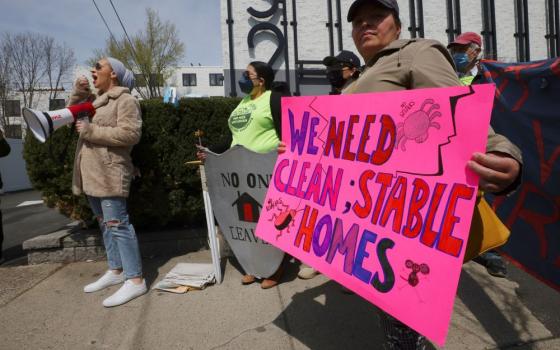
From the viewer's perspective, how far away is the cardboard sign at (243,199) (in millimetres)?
2754

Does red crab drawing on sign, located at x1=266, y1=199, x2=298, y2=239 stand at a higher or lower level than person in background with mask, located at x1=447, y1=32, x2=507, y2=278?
lower

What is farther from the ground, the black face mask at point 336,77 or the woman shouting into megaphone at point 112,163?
the black face mask at point 336,77

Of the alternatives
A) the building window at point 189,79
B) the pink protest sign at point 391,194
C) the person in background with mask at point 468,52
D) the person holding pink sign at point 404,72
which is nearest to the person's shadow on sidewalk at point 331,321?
the person holding pink sign at point 404,72

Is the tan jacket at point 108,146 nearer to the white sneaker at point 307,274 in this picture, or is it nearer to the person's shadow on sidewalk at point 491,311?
the white sneaker at point 307,274

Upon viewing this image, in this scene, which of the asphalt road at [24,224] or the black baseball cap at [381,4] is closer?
the black baseball cap at [381,4]

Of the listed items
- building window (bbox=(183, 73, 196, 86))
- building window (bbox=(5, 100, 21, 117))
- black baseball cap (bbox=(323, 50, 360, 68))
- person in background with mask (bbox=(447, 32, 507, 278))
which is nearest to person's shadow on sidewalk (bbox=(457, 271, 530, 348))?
person in background with mask (bbox=(447, 32, 507, 278))

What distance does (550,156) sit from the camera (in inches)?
69.4

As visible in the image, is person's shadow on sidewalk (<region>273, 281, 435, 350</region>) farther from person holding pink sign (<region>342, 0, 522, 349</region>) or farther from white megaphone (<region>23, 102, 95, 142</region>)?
white megaphone (<region>23, 102, 95, 142</region>)

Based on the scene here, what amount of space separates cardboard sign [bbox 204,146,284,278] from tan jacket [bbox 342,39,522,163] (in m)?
1.38

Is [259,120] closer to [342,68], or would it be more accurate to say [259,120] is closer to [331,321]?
[342,68]

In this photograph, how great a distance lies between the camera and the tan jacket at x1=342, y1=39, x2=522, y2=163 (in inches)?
47.5

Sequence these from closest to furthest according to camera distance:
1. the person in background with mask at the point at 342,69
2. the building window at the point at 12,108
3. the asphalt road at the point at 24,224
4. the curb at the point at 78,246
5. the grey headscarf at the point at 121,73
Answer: the grey headscarf at the point at 121,73
the person in background with mask at the point at 342,69
the curb at the point at 78,246
the asphalt road at the point at 24,224
the building window at the point at 12,108

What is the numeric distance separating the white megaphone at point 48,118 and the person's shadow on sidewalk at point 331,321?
2191 millimetres

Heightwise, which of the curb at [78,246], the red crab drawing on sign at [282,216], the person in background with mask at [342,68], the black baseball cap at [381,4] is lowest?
the curb at [78,246]
